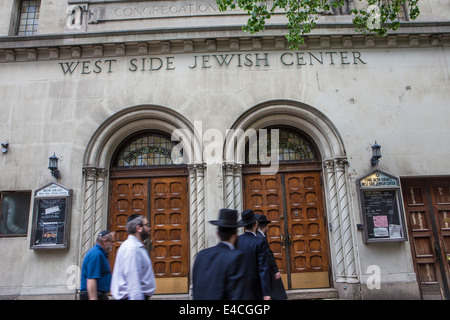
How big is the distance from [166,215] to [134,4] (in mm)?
6660

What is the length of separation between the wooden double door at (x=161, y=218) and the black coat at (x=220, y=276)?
594 centimetres

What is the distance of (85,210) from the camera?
8.73m

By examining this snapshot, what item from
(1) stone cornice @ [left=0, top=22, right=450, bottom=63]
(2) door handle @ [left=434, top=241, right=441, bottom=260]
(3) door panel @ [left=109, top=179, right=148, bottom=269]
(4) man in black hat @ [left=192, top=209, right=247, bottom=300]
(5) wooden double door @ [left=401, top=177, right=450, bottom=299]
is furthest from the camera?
(1) stone cornice @ [left=0, top=22, right=450, bottom=63]

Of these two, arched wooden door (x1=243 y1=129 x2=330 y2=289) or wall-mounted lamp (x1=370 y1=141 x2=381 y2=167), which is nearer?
wall-mounted lamp (x1=370 y1=141 x2=381 y2=167)

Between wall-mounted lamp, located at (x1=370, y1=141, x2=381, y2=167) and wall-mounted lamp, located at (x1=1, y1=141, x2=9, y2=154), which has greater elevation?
wall-mounted lamp, located at (x1=1, y1=141, x2=9, y2=154)

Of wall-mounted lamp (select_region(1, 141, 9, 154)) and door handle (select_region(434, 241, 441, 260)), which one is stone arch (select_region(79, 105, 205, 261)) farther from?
door handle (select_region(434, 241, 441, 260))

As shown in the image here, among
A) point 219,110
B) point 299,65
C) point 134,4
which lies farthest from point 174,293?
point 134,4

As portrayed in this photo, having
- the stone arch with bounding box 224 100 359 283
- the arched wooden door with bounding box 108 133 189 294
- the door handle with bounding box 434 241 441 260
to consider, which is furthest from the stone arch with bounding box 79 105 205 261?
the door handle with bounding box 434 241 441 260

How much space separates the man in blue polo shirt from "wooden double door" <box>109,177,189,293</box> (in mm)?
4269

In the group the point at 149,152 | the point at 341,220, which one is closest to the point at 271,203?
the point at 341,220

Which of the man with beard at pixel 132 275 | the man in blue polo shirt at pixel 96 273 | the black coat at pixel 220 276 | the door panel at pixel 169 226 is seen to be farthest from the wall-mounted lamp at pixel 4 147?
the black coat at pixel 220 276

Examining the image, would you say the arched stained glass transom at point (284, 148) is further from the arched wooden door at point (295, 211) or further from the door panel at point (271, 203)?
the door panel at point (271, 203)

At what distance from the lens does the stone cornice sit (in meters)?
9.55

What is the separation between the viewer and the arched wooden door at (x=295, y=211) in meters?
8.77
